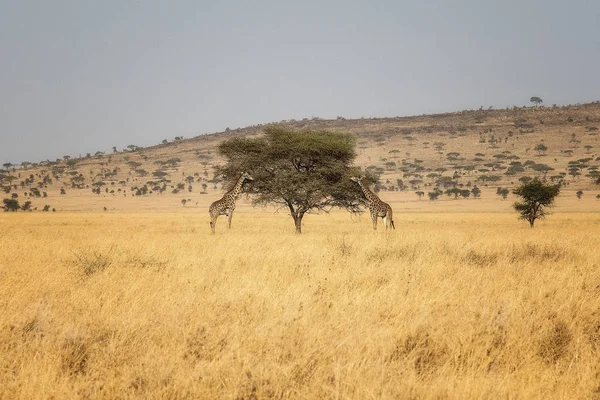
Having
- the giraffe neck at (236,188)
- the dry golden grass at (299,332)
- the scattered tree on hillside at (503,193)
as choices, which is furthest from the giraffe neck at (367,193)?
the scattered tree on hillside at (503,193)

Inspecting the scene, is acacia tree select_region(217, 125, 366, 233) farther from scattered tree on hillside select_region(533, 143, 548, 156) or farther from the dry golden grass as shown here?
scattered tree on hillside select_region(533, 143, 548, 156)

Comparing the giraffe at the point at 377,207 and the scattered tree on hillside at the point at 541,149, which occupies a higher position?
the giraffe at the point at 377,207

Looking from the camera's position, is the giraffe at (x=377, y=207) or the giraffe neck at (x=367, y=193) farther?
the giraffe neck at (x=367, y=193)

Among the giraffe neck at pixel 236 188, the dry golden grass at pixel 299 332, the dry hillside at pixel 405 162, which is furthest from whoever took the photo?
the dry hillside at pixel 405 162

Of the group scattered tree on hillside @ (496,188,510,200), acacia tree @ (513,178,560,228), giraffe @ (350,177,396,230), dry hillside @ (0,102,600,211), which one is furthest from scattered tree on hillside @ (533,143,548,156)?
giraffe @ (350,177,396,230)

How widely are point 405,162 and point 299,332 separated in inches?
4024

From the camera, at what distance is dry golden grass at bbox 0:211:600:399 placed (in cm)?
484

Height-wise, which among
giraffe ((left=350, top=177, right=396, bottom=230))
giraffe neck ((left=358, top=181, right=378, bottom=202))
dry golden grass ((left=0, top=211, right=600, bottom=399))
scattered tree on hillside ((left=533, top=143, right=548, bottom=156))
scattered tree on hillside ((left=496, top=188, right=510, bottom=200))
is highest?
dry golden grass ((left=0, top=211, right=600, bottom=399))

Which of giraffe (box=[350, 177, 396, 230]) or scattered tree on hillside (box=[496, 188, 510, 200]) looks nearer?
giraffe (box=[350, 177, 396, 230])

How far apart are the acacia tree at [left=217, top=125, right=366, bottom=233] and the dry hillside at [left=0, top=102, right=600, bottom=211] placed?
131 feet

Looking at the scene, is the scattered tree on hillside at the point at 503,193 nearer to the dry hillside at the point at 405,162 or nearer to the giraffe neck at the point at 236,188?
the dry hillside at the point at 405,162

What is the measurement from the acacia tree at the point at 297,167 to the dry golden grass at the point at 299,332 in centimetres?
1680

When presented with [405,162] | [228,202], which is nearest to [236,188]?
[228,202]

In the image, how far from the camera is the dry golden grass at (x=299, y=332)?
484 centimetres
